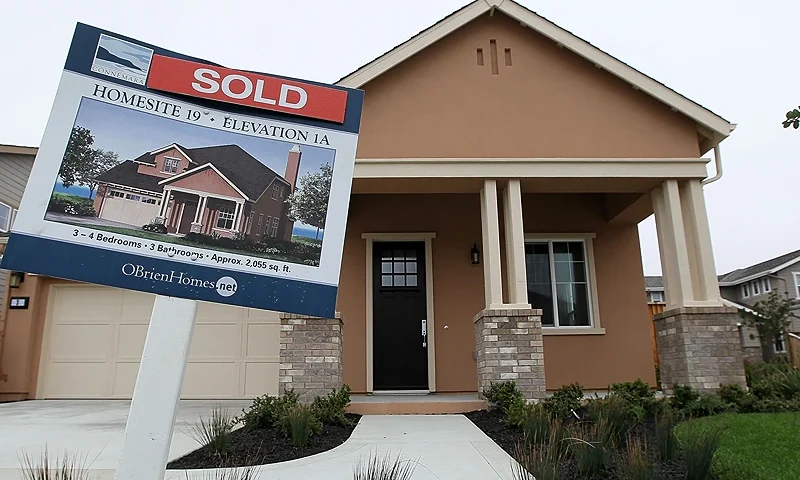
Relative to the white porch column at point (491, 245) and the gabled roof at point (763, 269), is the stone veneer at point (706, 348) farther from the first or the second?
the gabled roof at point (763, 269)

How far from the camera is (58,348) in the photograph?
997 centimetres

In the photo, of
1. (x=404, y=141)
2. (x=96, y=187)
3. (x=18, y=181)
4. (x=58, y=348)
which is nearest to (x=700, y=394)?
(x=404, y=141)

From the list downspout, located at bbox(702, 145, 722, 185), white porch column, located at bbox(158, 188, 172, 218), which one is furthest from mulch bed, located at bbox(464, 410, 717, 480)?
downspout, located at bbox(702, 145, 722, 185)

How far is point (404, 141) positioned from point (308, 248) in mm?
5780

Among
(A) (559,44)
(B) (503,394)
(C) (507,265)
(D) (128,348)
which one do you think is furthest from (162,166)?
(D) (128,348)

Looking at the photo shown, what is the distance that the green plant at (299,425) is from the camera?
512cm

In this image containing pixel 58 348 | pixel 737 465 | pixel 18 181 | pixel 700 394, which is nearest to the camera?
pixel 737 465

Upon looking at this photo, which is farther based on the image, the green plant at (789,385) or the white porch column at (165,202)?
the green plant at (789,385)

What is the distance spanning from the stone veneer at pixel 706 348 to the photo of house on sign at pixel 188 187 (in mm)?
6566

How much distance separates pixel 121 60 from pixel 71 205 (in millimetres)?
750

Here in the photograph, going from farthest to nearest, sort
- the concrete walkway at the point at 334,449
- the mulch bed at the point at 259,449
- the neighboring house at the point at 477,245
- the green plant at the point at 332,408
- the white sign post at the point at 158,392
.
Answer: the neighboring house at the point at 477,245 → the green plant at the point at 332,408 → the mulch bed at the point at 259,449 → the concrete walkway at the point at 334,449 → the white sign post at the point at 158,392

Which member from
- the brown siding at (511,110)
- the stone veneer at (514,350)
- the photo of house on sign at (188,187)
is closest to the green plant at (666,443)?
the stone veneer at (514,350)

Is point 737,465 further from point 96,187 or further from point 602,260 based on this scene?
point 602,260

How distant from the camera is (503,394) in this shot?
22.9 feet
